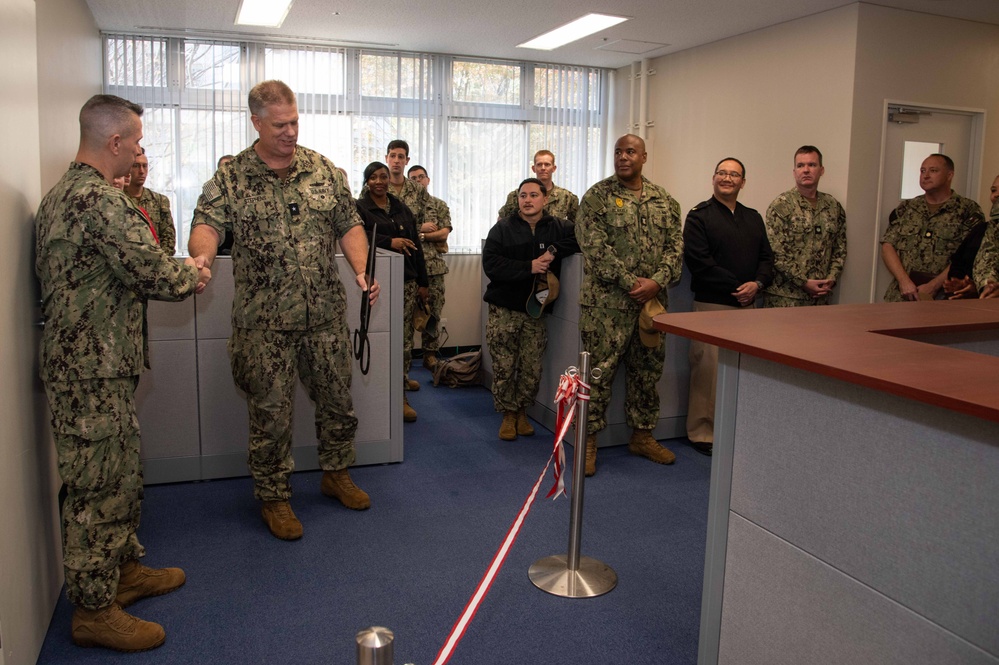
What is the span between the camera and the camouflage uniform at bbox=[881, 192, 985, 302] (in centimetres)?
490

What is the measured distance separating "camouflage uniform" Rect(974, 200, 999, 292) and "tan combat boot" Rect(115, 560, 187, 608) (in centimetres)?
411

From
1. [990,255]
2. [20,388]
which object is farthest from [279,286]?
[990,255]

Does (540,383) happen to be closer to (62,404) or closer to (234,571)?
(234,571)

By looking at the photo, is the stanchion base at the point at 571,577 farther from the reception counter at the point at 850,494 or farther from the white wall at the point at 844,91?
the white wall at the point at 844,91

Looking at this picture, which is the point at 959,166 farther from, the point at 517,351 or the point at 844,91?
the point at 517,351

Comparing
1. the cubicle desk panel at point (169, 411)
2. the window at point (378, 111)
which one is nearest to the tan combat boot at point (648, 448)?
the cubicle desk panel at point (169, 411)

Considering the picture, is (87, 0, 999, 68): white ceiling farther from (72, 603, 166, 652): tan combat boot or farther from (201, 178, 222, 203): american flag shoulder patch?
(72, 603, 166, 652): tan combat boot

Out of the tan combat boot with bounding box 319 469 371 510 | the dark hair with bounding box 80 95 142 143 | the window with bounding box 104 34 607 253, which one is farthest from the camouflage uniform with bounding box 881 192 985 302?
the dark hair with bounding box 80 95 142 143

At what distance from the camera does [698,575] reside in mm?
2926

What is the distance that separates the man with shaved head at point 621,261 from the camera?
13.1ft

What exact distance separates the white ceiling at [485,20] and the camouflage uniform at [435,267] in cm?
148

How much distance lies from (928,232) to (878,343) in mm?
3682

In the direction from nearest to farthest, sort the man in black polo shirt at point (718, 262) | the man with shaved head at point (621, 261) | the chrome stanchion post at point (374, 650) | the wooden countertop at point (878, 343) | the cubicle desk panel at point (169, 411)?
the chrome stanchion post at point (374, 650) → the wooden countertop at point (878, 343) → the cubicle desk panel at point (169, 411) → the man with shaved head at point (621, 261) → the man in black polo shirt at point (718, 262)

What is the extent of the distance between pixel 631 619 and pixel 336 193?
197 cm
